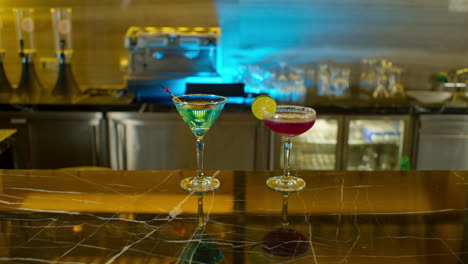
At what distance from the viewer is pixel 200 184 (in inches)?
52.1

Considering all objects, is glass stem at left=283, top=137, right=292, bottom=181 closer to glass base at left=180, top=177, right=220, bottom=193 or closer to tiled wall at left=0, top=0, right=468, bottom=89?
glass base at left=180, top=177, right=220, bottom=193

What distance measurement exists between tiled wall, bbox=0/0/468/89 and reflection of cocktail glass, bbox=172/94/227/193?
2.73 metres

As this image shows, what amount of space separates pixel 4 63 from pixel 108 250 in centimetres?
356

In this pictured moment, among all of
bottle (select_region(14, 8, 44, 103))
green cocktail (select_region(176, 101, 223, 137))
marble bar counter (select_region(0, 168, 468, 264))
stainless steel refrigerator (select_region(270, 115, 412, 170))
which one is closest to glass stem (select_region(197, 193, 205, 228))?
marble bar counter (select_region(0, 168, 468, 264))

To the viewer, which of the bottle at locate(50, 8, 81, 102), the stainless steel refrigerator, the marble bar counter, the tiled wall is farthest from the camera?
the tiled wall

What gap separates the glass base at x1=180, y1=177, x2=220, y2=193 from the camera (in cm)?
129

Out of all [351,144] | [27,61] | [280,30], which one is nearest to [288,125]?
[351,144]

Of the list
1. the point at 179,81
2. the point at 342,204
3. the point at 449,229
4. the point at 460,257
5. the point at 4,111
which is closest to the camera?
the point at 460,257

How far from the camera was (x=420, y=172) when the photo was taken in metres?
1.50

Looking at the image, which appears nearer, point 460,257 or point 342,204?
point 460,257

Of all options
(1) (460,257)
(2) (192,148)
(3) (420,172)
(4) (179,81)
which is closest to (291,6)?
(4) (179,81)

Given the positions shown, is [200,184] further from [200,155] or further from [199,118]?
[199,118]

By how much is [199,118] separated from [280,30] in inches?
114

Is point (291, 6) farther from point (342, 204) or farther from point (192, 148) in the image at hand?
point (342, 204)
